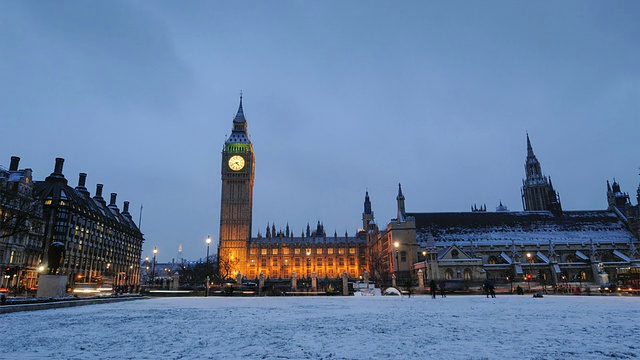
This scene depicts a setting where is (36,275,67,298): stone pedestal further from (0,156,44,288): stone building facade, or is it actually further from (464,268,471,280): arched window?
(464,268,471,280): arched window

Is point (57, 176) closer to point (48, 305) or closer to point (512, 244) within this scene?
point (48, 305)

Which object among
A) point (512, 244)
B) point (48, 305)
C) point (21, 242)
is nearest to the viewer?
point (48, 305)

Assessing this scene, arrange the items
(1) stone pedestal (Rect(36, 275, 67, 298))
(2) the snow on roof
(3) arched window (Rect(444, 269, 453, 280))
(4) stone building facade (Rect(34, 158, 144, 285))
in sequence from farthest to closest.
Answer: (2) the snow on roof < (4) stone building facade (Rect(34, 158, 144, 285)) < (3) arched window (Rect(444, 269, 453, 280)) < (1) stone pedestal (Rect(36, 275, 67, 298))

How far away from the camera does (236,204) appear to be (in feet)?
392

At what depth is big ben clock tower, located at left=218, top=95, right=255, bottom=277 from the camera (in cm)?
11581

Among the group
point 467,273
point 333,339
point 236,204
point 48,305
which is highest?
point 236,204

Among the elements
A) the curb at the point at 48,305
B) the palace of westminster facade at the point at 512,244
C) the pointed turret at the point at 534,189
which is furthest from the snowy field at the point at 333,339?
the pointed turret at the point at 534,189

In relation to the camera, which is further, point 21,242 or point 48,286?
point 21,242

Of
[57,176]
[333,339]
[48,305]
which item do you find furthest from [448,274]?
[57,176]

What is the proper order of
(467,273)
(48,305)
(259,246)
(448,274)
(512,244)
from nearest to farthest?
(48,305) → (467,273) → (448,274) → (512,244) → (259,246)

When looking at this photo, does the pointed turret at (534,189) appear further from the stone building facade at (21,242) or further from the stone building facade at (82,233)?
the stone building facade at (21,242)

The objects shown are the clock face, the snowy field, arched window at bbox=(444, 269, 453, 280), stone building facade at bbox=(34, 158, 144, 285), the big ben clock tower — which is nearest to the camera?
the snowy field

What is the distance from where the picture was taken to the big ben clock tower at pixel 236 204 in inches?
4560

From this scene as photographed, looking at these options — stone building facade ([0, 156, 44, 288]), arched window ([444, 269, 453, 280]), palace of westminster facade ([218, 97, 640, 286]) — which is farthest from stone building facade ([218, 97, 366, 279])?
stone building facade ([0, 156, 44, 288])
